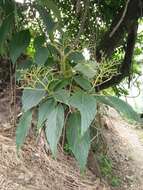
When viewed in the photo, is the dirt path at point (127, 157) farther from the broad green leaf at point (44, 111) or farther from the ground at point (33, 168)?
the broad green leaf at point (44, 111)

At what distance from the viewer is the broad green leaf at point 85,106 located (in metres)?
0.70

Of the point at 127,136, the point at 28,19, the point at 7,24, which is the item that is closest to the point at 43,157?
the point at 28,19

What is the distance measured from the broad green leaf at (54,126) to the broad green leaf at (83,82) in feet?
0.26

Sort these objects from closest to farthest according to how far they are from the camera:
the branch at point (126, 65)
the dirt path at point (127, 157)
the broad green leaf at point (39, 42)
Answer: the broad green leaf at point (39, 42)
the branch at point (126, 65)
the dirt path at point (127, 157)

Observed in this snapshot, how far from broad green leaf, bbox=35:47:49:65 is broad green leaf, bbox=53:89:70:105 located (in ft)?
0.40

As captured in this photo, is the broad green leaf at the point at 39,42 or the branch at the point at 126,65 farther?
the branch at the point at 126,65

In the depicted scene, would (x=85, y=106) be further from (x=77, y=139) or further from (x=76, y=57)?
(x=76, y=57)

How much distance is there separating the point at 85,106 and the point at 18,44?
269 mm

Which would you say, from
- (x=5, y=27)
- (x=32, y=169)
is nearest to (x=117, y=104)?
(x=5, y=27)

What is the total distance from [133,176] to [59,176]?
1221 mm

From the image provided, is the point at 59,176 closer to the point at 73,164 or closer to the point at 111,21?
the point at 73,164

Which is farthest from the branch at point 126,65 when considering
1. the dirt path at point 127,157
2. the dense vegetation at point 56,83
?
the dense vegetation at point 56,83

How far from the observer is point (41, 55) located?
877 millimetres

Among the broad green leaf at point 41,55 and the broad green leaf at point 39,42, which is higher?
the broad green leaf at point 39,42
